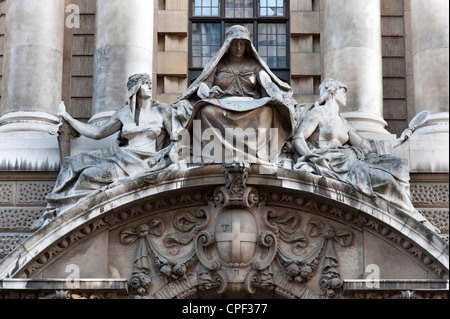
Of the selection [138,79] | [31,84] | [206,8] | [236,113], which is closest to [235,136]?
[236,113]

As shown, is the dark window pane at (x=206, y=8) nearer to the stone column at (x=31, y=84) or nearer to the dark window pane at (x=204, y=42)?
the dark window pane at (x=204, y=42)

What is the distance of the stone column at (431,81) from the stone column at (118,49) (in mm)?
4848

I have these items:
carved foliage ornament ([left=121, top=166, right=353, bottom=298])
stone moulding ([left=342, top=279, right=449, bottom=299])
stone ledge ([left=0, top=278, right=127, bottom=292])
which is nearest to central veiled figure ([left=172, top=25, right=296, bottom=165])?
carved foliage ornament ([left=121, top=166, right=353, bottom=298])

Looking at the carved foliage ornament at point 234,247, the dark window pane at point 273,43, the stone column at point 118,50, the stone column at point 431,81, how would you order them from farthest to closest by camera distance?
the dark window pane at point 273,43, the stone column at point 118,50, the stone column at point 431,81, the carved foliage ornament at point 234,247

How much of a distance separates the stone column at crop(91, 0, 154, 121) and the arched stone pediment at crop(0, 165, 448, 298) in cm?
269

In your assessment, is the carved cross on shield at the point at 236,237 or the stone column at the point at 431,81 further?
the stone column at the point at 431,81

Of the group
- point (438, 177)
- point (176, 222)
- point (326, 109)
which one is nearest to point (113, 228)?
point (176, 222)

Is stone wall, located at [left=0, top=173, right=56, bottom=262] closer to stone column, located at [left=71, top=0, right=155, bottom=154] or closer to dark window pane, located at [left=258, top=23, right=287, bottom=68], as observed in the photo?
stone column, located at [left=71, top=0, right=155, bottom=154]

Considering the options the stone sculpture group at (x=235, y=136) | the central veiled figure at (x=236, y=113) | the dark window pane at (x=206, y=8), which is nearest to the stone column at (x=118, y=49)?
the stone sculpture group at (x=235, y=136)

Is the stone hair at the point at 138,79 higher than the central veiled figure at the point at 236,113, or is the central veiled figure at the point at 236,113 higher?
the stone hair at the point at 138,79

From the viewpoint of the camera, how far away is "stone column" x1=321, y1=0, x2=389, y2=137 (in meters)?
22.3

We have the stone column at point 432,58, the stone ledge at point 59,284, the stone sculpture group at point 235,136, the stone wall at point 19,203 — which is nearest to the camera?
the stone ledge at point 59,284

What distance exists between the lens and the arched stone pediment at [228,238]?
19734 millimetres
